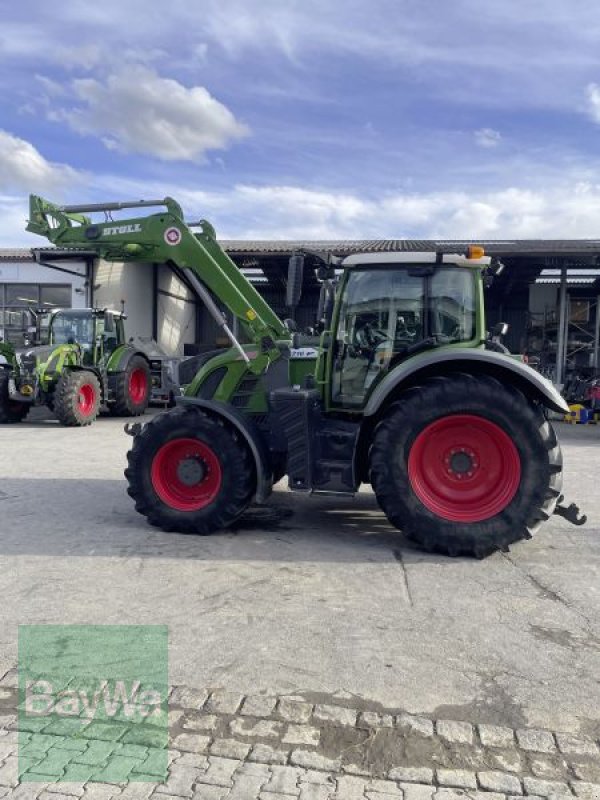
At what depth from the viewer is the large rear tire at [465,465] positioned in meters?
4.98

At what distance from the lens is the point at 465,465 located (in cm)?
518

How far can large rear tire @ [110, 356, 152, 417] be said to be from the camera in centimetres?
1465

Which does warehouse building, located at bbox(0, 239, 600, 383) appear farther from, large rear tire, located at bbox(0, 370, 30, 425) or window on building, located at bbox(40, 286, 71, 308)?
large rear tire, located at bbox(0, 370, 30, 425)

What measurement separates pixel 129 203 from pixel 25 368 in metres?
7.77

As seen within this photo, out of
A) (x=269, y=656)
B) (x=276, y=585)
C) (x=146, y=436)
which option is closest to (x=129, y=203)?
(x=146, y=436)

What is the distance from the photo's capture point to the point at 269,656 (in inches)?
135

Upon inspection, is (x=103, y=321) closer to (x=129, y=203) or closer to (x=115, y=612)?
(x=129, y=203)

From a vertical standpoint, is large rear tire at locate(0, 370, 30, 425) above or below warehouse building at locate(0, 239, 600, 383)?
below

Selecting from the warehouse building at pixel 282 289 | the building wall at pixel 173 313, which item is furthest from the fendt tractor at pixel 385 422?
the building wall at pixel 173 313

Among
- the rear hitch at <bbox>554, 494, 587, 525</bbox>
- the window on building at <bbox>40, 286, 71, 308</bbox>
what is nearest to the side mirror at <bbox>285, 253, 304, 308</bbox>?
the rear hitch at <bbox>554, 494, 587, 525</bbox>

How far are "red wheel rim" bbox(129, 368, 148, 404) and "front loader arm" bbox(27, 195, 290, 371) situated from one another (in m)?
8.68

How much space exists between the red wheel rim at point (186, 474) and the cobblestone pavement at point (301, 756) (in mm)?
2753

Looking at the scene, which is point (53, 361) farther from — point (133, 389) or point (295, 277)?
point (295, 277)

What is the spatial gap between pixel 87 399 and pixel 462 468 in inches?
404
